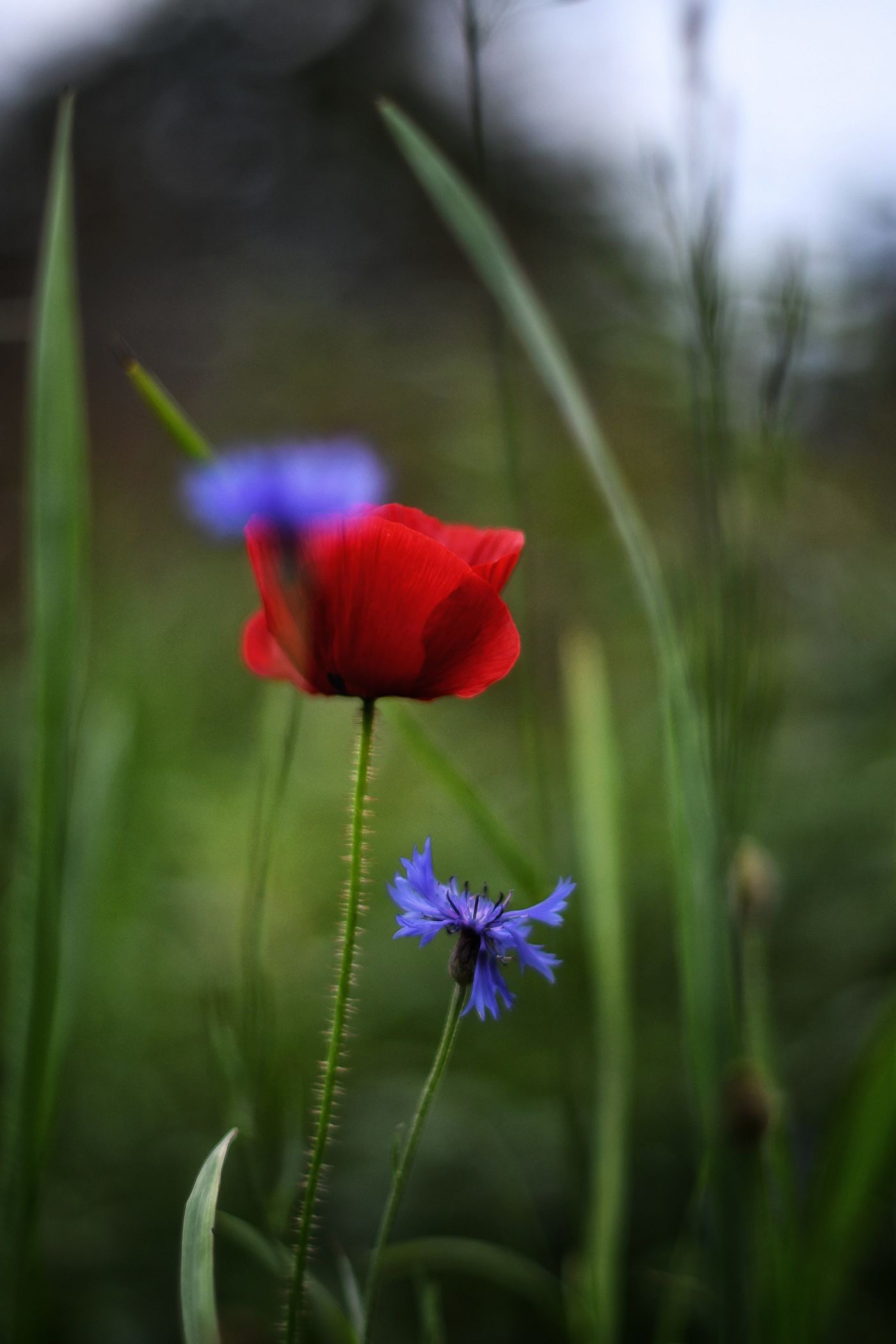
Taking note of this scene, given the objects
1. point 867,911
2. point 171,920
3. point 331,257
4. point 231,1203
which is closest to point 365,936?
point 171,920

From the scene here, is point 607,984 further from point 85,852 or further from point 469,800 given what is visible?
point 85,852

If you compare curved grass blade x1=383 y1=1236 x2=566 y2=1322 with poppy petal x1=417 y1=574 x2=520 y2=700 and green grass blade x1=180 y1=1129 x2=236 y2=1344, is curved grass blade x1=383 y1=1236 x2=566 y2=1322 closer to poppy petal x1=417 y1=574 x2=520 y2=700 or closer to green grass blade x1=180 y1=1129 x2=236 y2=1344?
green grass blade x1=180 y1=1129 x2=236 y2=1344

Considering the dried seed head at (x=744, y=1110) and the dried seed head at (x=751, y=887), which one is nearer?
the dried seed head at (x=744, y=1110)

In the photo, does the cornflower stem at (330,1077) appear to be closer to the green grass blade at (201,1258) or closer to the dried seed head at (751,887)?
the green grass blade at (201,1258)

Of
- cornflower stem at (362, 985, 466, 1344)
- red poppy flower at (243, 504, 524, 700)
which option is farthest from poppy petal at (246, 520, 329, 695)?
cornflower stem at (362, 985, 466, 1344)

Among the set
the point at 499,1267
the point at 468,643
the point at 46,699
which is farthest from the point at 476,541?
the point at 499,1267

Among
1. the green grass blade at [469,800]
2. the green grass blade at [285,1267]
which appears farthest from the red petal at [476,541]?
the green grass blade at [285,1267]
